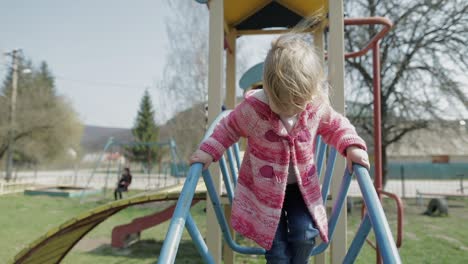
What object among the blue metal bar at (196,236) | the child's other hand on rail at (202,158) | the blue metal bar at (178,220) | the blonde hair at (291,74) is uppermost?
the blonde hair at (291,74)

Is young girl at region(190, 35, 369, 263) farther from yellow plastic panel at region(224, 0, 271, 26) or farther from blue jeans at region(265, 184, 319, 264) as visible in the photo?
yellow plastic panel at region(224, 0, 271, 26)

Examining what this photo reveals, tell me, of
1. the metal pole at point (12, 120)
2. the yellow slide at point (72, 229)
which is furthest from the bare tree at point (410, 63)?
the metal pole at point (12, 120)

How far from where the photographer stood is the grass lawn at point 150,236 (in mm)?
4492

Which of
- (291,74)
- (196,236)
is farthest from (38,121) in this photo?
(291,74)

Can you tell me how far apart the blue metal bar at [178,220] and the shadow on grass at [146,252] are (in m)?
3.59

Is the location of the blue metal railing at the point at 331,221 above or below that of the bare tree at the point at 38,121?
below

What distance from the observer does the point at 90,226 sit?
8.86 ft

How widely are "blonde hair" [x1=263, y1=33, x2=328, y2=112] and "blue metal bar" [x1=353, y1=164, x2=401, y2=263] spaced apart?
0.86 ft

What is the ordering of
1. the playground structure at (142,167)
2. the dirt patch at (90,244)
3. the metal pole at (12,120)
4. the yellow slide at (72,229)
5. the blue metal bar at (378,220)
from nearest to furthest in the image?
the blue metal bar at (378,220)
the yellow slide at (72,229)
the dirt patch at (90,244)
the playground structure at (142,167)
the metal pole at (12,120)

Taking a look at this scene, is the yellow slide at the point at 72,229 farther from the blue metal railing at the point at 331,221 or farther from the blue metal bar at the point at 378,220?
the blue metal bar at the point at 378,220

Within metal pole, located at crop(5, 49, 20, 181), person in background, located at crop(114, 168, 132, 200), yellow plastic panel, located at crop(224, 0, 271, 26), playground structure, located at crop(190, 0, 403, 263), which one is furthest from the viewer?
metal pole, located at crop(5, 49, 20, 181)

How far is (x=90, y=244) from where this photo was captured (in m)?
5.25

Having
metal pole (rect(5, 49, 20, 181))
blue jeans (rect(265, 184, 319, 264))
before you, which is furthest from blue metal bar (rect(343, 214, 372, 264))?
metal pole (rect(5, 49, 20, 181))

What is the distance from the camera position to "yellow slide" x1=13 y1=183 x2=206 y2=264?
7.15 ft
